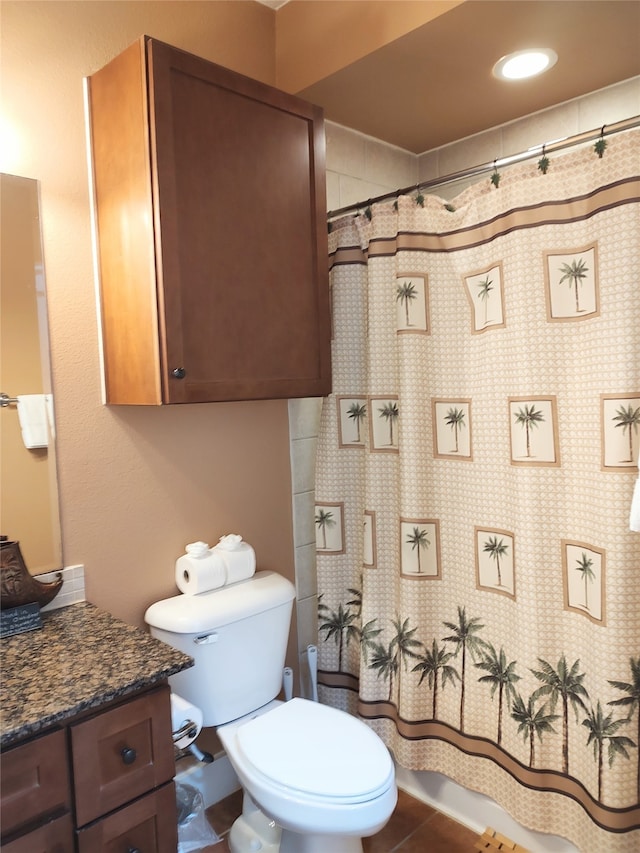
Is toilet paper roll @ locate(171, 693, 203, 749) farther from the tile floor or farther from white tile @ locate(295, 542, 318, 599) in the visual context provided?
white tile @ locate(295, 542, 318, 599)

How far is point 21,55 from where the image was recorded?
1.45 m

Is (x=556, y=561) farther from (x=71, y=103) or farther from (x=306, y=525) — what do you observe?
(x=71, y=103)

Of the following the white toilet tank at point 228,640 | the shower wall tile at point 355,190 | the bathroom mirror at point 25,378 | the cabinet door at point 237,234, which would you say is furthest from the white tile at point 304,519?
the shower wall tile at point 355,190

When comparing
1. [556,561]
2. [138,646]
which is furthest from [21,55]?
[556,561]

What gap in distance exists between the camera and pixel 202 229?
4.83ft

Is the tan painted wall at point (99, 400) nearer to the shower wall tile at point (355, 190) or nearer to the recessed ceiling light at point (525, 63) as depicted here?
the shower wall tile at point (355, 190)

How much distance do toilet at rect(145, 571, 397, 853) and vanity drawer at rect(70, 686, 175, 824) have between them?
0.85ft

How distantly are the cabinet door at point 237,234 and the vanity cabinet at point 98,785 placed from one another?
0.71 metres

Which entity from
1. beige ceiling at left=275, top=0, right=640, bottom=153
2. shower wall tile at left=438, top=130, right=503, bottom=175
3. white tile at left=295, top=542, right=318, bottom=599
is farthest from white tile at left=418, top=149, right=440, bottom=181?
white tile at left=295, top=542, right=318, bottom=599

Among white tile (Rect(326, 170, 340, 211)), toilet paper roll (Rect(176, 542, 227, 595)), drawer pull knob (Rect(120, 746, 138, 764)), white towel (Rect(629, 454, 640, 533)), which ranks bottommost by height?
drawer pull knob (Rect(120, 746, 138, 764))

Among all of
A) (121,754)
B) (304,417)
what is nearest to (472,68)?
(304,417)

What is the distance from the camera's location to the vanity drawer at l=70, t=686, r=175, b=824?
112 cm

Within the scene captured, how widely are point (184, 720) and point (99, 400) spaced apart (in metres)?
0.85

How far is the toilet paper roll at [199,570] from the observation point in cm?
172
